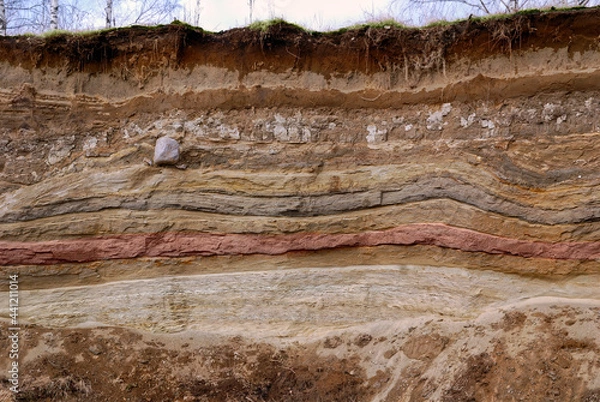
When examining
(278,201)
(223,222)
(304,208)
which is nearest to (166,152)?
(223,222)

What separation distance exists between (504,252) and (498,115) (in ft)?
5.87

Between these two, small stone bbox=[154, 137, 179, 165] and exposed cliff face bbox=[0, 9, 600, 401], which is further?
small stone bbox=[154, 137, 179, 165]

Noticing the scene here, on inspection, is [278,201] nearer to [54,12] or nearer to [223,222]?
[223,222]

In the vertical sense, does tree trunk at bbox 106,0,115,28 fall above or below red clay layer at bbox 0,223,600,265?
above

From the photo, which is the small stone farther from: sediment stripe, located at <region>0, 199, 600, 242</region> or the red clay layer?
the red clay layer

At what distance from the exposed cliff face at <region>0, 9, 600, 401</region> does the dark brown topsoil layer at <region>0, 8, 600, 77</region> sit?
0.10 ft

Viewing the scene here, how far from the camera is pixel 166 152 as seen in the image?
7.12 metres

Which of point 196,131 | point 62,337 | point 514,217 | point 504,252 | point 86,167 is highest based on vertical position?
point 196,131

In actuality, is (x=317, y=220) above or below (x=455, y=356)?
above

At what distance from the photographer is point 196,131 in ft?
24.2

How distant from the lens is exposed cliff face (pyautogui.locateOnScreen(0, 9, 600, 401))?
20.2 ft

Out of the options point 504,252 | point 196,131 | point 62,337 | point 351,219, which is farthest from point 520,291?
point 62,337

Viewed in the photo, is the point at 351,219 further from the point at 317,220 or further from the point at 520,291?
the point at 520,291

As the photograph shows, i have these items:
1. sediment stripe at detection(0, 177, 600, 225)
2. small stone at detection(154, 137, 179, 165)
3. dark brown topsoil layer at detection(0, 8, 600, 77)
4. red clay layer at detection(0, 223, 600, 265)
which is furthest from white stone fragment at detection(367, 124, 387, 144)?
small stone at detection(154, 137, 179, 165)
